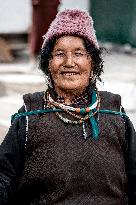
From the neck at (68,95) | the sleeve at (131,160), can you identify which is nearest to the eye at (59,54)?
the neck at (68,95)

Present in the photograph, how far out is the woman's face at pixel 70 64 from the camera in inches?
99.6

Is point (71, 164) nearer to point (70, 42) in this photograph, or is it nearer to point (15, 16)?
point (70, 42)

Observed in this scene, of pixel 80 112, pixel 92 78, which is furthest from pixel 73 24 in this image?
pixel 80 112

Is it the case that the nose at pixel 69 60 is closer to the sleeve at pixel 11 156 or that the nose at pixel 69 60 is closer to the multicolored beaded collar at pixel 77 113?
the multicolored beaded collar at pixel 77 113

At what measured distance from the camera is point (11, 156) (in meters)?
2.49

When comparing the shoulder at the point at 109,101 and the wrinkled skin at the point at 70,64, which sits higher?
the wrinkled skin at the point at 70,64

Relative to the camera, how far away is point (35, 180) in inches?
98.5

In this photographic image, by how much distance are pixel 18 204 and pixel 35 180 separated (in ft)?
0.86

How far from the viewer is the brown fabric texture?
244cm

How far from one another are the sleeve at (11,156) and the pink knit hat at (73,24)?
511mm

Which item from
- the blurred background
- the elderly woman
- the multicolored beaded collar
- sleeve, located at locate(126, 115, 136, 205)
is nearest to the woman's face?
the elderly woman

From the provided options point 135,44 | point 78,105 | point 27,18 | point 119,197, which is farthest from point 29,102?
point 135,44

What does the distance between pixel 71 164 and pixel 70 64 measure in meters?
0.52

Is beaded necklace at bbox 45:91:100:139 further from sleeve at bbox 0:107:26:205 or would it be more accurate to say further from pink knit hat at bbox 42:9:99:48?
pink knit hat at bbox 42:9:99:48
